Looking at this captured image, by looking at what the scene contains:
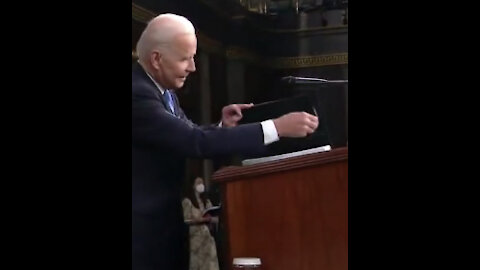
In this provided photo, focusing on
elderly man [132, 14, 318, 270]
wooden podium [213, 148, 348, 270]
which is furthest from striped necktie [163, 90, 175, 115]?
wooden podium [213, 148, 348, 270]

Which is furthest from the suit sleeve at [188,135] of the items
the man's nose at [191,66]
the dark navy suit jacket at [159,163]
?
the man's nose at [191,66]

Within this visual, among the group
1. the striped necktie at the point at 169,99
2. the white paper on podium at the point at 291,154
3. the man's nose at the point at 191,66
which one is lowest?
the white paper on podium at the point at 291,154

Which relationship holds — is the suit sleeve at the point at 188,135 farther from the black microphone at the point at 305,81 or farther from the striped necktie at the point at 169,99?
the black microphone at the point at 305,81

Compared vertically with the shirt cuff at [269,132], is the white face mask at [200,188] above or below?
below

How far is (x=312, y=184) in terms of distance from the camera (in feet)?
5.69

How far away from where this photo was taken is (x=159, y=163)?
1.89 metres

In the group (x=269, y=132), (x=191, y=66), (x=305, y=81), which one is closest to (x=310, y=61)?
(x=305, y=81)

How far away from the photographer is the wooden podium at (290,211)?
5.68ft

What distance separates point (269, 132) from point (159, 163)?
0.31 metres

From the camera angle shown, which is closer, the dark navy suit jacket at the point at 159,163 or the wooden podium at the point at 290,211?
the wooden podium at the point at 290,211

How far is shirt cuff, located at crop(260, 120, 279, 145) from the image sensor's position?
5.98 feet

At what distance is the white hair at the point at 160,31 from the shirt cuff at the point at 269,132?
312 millimetres

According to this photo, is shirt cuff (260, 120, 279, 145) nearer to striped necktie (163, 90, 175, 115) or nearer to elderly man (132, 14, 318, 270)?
elderly man (132, 14, 318, 270)
